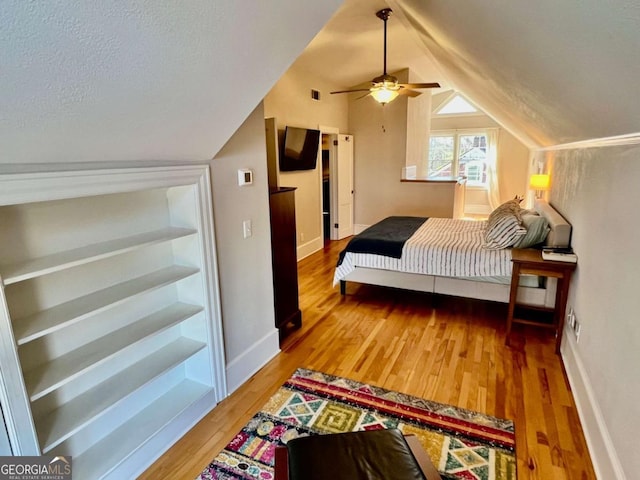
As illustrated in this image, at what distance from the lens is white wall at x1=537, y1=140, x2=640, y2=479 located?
1.58 m

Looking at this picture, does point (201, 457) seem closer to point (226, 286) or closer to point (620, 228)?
point (226, 286)

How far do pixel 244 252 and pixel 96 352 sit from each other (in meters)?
1.04

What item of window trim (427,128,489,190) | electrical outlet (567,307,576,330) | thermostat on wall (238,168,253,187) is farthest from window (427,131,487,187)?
thermostat on wall (238,168,253,187)

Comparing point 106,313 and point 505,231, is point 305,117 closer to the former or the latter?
point 505,231

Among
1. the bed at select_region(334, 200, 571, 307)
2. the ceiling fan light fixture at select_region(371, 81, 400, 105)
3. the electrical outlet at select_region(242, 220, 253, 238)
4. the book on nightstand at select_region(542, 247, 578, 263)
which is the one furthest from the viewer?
the ceiling fan light fixture at select_region(371, 81, 400, 105)

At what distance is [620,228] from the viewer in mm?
1871

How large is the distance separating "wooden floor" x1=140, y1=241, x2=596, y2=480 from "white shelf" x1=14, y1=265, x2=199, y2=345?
2.97 feet

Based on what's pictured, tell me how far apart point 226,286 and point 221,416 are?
79cm

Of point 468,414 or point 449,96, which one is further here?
point 449,96

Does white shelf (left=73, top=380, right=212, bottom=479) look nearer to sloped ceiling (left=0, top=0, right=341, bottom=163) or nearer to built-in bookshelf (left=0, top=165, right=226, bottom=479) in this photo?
built-in bookshelf (left=0, top=165, right=226, bottom=479)

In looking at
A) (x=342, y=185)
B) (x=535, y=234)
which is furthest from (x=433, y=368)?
(x=342, y=185)

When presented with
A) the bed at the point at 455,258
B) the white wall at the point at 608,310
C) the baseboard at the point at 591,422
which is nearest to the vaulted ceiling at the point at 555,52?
the white wall at the point at 608,310

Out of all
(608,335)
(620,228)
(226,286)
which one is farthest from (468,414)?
(226,286)

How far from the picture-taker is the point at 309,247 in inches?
234
